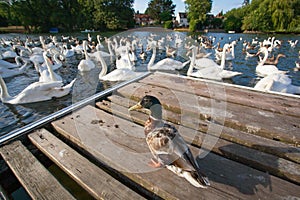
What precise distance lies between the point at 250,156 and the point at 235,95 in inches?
66.7

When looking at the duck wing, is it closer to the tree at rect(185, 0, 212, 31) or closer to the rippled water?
the rippled water

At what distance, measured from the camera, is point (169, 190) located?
5.31 feet

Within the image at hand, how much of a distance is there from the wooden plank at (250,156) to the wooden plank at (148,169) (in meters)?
0.12

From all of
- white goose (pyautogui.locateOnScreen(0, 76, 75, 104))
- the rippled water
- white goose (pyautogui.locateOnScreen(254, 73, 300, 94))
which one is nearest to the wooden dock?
white goose (pyautogui.locateOnScreen(254, 73, 300, 94))

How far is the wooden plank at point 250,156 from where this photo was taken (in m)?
1.75

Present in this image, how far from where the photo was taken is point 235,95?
3373 millimetres

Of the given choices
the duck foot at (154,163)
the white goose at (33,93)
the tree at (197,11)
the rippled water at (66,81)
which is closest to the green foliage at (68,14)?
the tree at (197,11)

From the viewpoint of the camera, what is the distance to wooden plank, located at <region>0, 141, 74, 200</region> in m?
1.69

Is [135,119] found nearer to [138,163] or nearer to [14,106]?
[138,163]

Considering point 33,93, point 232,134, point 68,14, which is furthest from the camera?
point 68,14

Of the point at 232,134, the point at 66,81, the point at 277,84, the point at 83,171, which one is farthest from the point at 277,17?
the point at 83,171

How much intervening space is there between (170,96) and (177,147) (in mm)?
1963

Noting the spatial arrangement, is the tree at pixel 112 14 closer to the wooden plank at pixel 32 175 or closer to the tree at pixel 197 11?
the tree at pixel 197 11

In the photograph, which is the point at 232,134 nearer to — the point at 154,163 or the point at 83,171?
the point at 154,163
